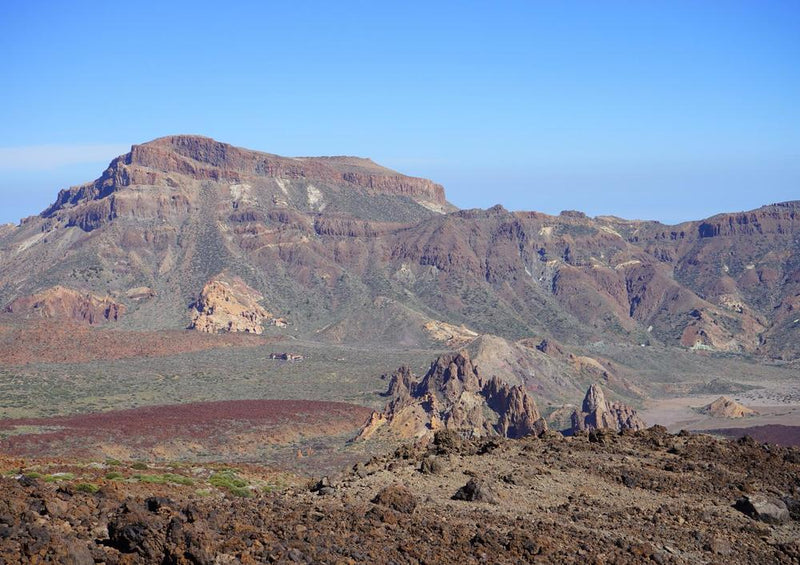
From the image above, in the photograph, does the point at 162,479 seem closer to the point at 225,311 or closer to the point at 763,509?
the point at 763,509

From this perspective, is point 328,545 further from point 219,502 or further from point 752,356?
point 752,356

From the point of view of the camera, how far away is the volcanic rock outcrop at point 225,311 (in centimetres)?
15338

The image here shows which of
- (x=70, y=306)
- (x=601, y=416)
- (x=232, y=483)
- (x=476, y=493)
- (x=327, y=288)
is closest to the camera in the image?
(x=476, y=493)

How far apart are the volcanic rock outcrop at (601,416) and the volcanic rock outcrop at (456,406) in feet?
19.1

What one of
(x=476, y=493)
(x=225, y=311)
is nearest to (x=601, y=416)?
(x=476, y=493)

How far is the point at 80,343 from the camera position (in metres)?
125

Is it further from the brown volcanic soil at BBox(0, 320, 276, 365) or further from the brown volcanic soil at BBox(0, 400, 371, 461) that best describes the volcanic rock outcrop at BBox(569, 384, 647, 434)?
the brown volcanic soil at BBox(0, 320, 276, 365)

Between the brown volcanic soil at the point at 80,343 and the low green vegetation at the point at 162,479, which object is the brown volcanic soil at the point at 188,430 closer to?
the brown volcanic soil at the point at 80,343

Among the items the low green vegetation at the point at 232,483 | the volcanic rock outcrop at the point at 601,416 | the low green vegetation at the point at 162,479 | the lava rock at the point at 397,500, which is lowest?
the volcanic rock outcrop at the point at 601,416

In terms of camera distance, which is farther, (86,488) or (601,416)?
(601,416)

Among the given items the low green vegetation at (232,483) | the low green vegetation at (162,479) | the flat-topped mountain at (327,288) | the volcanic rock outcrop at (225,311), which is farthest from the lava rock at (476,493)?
the flat-topped mountain at (327,288)

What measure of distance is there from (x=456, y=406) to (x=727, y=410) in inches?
1834

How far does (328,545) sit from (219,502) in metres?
5.26

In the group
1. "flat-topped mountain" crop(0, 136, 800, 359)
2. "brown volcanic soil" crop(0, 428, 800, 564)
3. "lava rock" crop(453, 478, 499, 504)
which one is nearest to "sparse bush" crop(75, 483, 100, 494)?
"brown volcanic soil" crop(0, 428, 800, 564)
